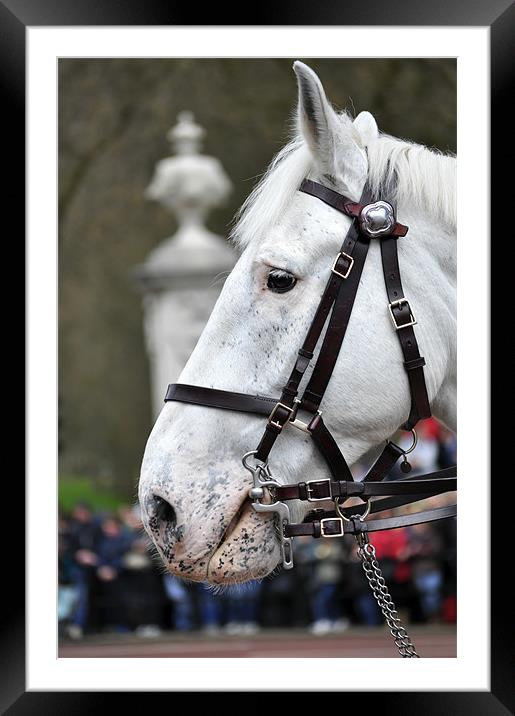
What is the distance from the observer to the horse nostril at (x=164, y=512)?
3098 mm

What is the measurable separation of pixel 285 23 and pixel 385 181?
582mm

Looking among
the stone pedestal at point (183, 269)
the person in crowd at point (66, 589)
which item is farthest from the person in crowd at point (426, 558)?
the person in crowd at point (66, 589)

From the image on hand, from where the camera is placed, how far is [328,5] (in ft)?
10.5

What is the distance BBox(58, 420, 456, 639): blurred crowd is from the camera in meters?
11.6

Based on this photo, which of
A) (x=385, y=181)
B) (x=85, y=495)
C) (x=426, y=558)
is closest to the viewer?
(x=385, y=181)

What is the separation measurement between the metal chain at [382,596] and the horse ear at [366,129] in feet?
4.23

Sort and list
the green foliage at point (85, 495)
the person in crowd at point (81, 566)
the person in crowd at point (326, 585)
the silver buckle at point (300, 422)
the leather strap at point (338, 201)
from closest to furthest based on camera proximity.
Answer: the silver buckle at point (300, 422) → the leather strap at point (338, 201) → the person in crowd at point (81, 566) → the person in crowd at point (326, 585) → the green foliage at point (85, 495)

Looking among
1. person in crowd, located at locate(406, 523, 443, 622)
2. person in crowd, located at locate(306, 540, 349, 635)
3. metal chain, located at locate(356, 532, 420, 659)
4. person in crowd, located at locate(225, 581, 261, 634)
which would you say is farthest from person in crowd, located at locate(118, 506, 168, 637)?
metal chain, located at locate(356, 532, 420, 659)

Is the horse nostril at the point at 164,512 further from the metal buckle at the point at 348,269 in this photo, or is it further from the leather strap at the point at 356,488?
the metal buckle at the point at 348,269

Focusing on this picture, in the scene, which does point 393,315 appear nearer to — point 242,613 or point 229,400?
point 229,400

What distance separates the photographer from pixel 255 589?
12.5 m

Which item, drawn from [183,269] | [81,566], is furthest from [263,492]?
[183,269]

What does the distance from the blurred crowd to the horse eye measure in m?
8.63
